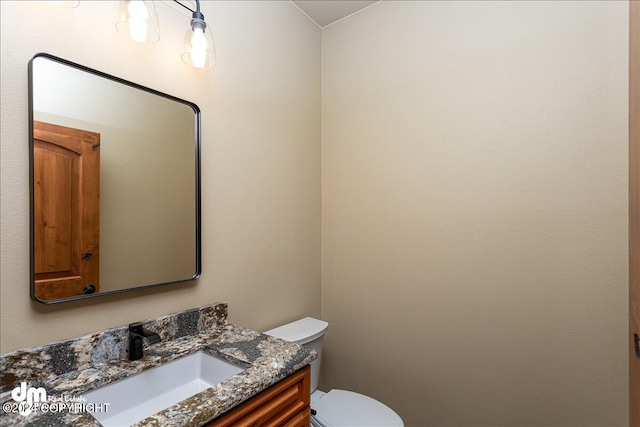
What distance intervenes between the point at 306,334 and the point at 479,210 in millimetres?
1097

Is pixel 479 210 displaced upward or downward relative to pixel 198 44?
downward

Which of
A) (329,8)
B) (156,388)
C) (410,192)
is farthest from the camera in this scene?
(329,8)

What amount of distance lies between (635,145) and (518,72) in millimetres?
692

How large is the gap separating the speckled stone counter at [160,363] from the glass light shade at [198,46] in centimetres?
105

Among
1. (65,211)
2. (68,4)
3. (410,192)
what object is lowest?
(65,211)

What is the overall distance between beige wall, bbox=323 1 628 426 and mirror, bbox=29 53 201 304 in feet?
3.34

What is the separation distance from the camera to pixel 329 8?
6.46 ft

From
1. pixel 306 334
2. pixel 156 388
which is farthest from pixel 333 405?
pixel 156 388

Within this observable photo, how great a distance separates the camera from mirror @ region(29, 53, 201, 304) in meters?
1.00

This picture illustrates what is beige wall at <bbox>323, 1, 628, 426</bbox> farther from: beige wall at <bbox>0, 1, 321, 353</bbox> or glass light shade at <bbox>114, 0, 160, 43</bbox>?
glass light shade at <bbox>114, 0, 160, 43</bbox>

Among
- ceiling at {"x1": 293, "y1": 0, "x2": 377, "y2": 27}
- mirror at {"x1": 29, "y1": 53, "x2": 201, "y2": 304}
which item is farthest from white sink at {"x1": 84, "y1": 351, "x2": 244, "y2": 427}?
ceiling at {"x1": 293, "y1": 0, "x2": 377, "y2": 27}

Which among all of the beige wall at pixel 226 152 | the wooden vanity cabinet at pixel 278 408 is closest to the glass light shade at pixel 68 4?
the beige wall at pixel 226 152

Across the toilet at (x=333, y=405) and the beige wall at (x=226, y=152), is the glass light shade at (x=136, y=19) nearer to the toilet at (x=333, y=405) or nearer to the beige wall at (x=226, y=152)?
the beige wall at (x=226, y=152)

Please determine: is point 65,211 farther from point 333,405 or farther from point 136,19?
point 333,405
